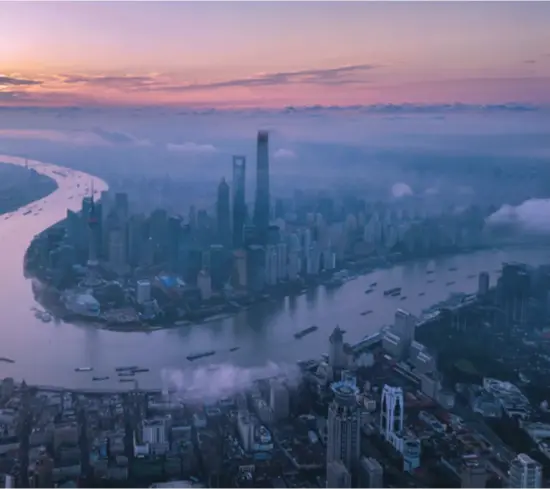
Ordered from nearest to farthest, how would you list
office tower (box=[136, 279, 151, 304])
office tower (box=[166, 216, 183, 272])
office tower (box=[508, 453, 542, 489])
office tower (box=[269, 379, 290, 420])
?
office tower (box=[508, 453, 542, 489]) → office tower (box=[269, 379, 290, 420]) → office tower (box=[136, 279, 151, 304]) → office tower (box=[166, 216, 183, 272])

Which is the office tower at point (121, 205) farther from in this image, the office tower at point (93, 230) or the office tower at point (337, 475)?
the office tower at point (337, 475)

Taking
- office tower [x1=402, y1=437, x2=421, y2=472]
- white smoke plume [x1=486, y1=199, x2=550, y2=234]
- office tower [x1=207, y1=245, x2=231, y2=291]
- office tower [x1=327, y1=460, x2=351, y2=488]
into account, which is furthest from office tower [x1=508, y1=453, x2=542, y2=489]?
office tower [x1=207, y1=245, x2=231, y2=291]

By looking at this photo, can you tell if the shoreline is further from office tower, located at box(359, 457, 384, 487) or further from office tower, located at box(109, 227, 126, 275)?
office tower, located at box(359, 457, 384, 487)

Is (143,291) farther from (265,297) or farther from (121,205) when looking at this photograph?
(265,297)

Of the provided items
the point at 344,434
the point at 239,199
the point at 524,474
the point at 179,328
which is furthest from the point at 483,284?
the point at 179,328

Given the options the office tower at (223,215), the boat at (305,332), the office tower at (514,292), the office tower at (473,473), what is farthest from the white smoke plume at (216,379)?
the office tower at (514,292)

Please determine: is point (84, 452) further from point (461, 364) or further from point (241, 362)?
point (461, 364)
